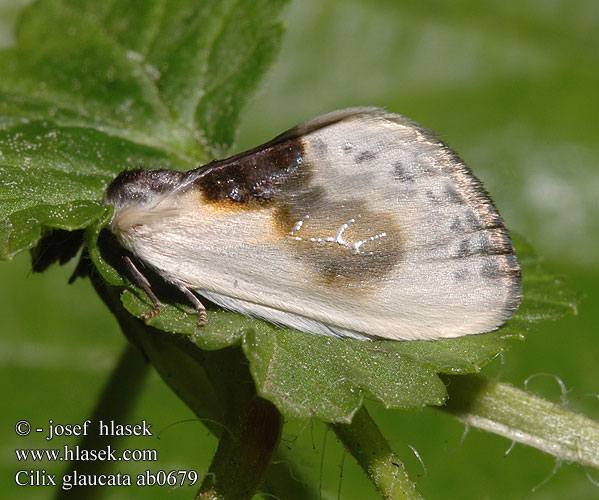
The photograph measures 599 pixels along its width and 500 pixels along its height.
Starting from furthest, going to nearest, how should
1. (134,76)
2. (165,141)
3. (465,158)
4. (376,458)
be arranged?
(465,158) < (134,76) < (165,141) < (376,458)

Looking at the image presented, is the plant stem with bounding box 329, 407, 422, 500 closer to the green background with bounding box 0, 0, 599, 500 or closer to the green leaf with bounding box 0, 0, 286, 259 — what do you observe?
the green leaf with bounding box 0, 0, 286, 259

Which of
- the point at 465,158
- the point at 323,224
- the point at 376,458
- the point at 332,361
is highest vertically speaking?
the point at 323,224

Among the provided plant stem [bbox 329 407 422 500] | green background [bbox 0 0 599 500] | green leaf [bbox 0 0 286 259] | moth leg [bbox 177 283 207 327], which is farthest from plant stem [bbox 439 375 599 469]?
green background [bbox 0 0 599 500]

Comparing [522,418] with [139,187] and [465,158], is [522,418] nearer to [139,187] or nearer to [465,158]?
[139,187]

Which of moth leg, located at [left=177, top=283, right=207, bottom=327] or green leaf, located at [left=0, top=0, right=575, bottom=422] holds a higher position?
green leaf, located at [left=0, top=0, right=575, bottom=422]

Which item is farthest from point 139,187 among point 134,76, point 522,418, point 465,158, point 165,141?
point 465,158


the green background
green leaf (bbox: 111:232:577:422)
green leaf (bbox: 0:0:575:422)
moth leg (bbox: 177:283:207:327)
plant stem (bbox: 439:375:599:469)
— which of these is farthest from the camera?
the green background
